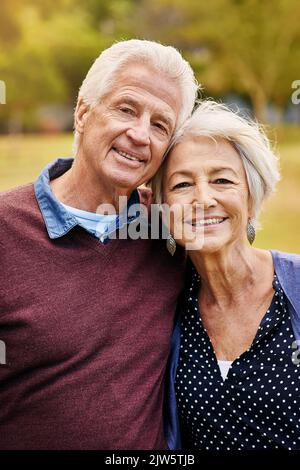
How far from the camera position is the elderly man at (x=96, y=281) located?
5.15 feet

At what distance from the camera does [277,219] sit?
9.19 metres

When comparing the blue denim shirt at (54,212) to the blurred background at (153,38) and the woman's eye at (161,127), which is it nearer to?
the woman's eye at (161,127)

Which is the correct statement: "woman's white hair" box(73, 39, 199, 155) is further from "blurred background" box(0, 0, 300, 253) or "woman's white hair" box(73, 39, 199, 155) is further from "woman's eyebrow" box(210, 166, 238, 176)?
"blurred background" box(0, 0, 300, 253)

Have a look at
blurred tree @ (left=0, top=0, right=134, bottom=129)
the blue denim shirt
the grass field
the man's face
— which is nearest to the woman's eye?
the man's face

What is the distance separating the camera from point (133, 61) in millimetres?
1746

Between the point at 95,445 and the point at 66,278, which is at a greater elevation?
the point at 66,278

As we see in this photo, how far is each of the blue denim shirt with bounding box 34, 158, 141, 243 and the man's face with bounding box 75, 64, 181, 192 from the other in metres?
0.12

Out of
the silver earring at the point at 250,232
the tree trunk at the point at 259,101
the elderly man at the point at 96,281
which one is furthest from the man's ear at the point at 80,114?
the tree trunk at the point at 259,101

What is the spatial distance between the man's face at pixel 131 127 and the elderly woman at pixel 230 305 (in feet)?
0.25

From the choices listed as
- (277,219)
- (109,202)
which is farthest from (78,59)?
(109,202)

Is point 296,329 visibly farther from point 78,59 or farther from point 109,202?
point 78,59

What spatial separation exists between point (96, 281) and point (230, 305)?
0.45 m

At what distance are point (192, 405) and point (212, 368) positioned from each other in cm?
13
